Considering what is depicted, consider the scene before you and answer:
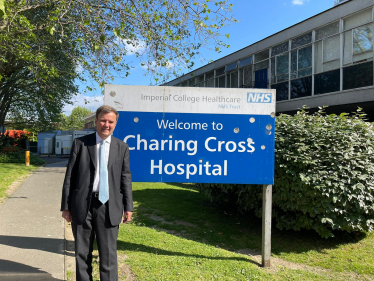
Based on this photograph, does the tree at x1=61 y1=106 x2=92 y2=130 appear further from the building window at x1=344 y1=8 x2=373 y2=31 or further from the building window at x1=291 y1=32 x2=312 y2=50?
the building window at x1=344 y1=8 x2=373 y2=31

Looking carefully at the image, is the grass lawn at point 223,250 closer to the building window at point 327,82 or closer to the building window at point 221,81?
the building window at point 327,82

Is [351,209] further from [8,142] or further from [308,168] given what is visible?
[8,142]

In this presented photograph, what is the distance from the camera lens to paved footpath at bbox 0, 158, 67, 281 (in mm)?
3543

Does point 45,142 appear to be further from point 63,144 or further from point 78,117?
point 78,117

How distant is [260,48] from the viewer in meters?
17.4

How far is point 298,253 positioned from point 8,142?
2424 centimetres

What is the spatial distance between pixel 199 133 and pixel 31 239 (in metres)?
3.04

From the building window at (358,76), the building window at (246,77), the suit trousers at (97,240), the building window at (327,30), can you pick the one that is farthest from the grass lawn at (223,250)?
the building window at (246,77)

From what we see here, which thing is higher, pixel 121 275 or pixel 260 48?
pixel 260 48

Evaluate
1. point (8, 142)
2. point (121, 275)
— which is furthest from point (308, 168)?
point (8, 142)

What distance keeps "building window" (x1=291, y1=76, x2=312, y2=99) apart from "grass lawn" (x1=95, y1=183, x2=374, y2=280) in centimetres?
934

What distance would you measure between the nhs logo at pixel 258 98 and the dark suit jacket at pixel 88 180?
1833mm

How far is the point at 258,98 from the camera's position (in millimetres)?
3975

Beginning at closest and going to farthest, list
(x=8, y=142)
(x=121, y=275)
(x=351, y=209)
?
(x=121, y=275) → (x=351, y=209) → (x=8, y=142)
